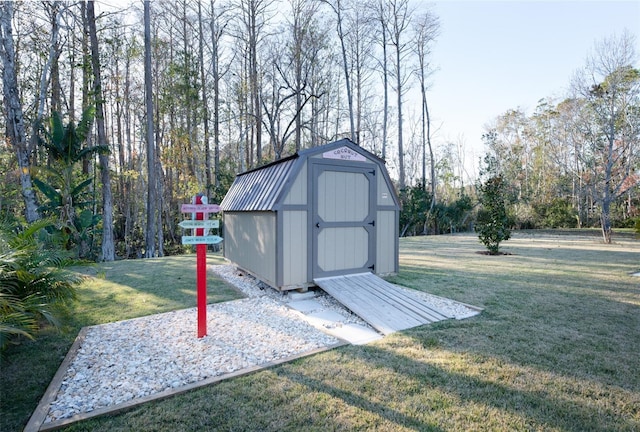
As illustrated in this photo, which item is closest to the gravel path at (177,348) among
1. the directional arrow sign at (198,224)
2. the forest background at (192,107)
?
the directional arrow sign at (198,224)

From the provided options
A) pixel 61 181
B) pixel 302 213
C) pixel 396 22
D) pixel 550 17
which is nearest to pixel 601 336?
pixel 302 213

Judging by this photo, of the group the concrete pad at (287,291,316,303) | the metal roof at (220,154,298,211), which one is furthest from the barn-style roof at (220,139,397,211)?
the concrete pad at (287,291,316,303)

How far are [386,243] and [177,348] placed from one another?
399 centimetres

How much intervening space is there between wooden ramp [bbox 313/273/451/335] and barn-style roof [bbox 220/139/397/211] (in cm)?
156

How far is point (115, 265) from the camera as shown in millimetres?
8102

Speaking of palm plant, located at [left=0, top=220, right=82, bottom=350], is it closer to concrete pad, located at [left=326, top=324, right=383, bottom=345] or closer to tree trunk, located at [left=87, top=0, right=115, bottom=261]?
concrete pad, located at [left=326, top=324, right=383, bottom=345]

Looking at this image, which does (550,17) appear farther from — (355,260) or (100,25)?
(100,25)

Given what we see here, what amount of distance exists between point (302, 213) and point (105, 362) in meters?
3.03

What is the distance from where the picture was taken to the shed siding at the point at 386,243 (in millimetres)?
5875

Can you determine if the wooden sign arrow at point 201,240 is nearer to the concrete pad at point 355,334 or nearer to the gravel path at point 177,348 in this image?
the gravel path at point 177,348

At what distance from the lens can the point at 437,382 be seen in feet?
8.02

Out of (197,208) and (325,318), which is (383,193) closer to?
(325,318)

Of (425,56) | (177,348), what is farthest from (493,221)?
(425,56)

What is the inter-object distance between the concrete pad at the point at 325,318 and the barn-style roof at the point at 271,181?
5.39ft
